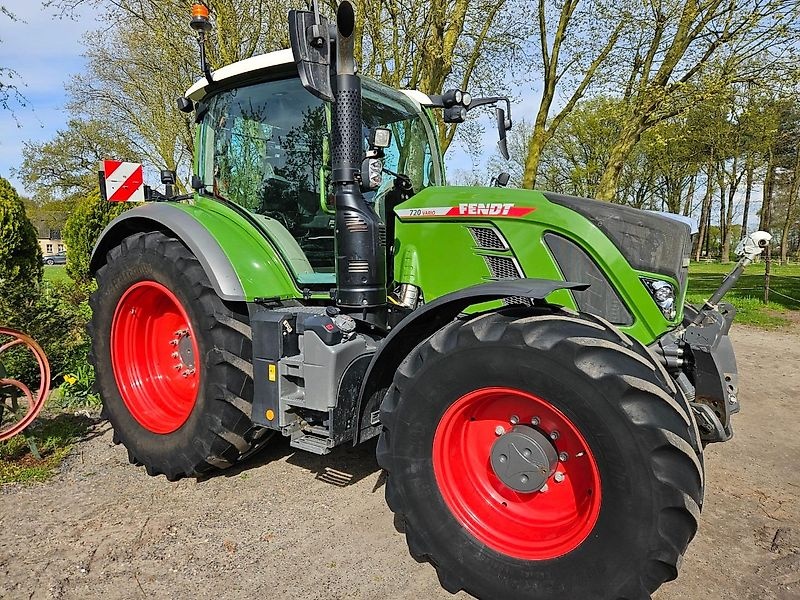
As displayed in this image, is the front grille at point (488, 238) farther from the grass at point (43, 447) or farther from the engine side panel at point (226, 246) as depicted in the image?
the grass at point (43, 447)

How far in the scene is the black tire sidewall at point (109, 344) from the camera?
10.9ft

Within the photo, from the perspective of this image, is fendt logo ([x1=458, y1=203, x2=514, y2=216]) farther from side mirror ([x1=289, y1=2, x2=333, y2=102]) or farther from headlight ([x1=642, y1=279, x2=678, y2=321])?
side mirror ([x1=289, y1=2, x2=333, y2=102])

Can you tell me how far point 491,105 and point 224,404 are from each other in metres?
2.53

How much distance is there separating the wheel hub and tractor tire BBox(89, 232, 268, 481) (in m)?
1.54

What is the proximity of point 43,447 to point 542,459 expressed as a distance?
139 inches

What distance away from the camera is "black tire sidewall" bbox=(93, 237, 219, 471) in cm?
331

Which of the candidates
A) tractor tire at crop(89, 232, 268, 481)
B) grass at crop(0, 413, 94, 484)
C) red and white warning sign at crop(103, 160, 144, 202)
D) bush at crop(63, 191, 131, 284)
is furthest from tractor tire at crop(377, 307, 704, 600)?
bush at crop(63, 191, 131, 284)

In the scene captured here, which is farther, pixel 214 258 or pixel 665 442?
pixel 214 258

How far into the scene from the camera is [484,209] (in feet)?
9.57

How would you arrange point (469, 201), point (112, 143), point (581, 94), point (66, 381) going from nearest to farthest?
point (469, 201), point (66, 381), point (581, 94), point (112, 143)

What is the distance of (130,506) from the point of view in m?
3.20

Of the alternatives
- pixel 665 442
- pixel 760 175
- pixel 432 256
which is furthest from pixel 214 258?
pixel 760 175

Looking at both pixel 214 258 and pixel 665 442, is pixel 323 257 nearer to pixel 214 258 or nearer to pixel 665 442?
pixel 214 258

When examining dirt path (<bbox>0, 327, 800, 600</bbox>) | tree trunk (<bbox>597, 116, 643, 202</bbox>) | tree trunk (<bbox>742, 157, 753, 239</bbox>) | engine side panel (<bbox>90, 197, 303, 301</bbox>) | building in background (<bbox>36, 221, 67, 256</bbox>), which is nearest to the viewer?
dirt path (<bbox>0, 327, 800, 600</bbox>)
